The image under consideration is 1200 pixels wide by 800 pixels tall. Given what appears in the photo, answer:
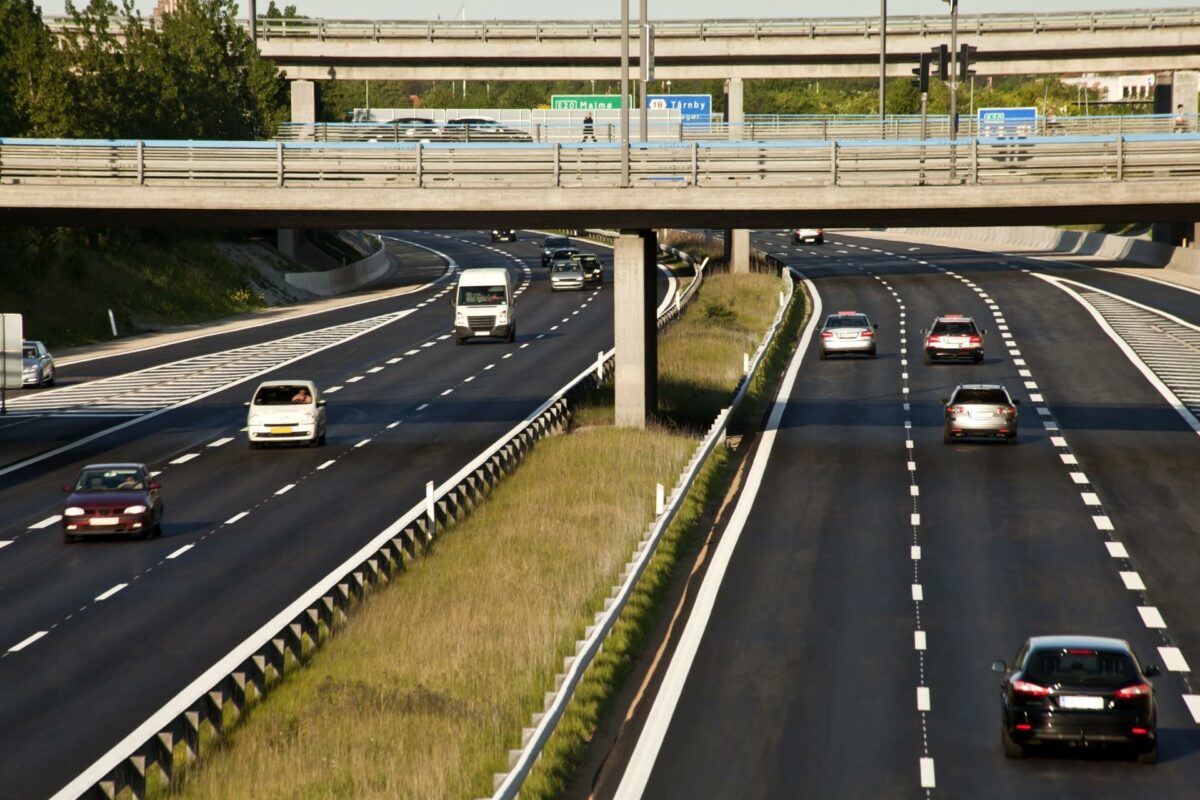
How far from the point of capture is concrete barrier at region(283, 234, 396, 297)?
97.2 m

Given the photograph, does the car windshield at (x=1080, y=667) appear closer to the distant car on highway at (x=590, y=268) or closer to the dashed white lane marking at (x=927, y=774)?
the dashed white lane marking at (x=927, y=774)

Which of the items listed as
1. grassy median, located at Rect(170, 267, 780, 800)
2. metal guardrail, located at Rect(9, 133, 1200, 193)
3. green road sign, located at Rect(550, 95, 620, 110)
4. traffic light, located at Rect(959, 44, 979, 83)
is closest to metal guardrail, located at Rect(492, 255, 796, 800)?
grassy median, located at Rect(170, 267, 780, 800)

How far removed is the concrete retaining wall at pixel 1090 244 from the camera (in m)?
94.1

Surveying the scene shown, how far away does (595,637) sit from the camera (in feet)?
76.7

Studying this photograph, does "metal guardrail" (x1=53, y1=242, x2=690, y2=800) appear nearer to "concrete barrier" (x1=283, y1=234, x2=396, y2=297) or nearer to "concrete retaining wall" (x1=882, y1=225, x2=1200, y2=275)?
"concrete barrier" (x1=283, y1=234, x2=396, y2=297)

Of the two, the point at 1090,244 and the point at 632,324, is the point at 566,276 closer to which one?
the point at 1090,244

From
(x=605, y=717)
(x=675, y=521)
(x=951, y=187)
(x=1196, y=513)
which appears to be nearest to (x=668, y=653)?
(x=605, y=717)

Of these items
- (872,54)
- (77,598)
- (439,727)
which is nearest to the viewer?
(439,727)

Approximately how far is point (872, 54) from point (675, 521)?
6142 centimetres

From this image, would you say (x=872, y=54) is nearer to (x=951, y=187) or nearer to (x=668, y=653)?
(x=951, y=187)

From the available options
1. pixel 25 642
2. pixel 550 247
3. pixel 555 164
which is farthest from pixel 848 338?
pixel 550 247

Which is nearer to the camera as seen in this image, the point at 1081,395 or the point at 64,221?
the point at 64,221

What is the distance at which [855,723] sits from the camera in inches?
872

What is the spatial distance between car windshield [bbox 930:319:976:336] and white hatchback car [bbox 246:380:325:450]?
2574 cm
